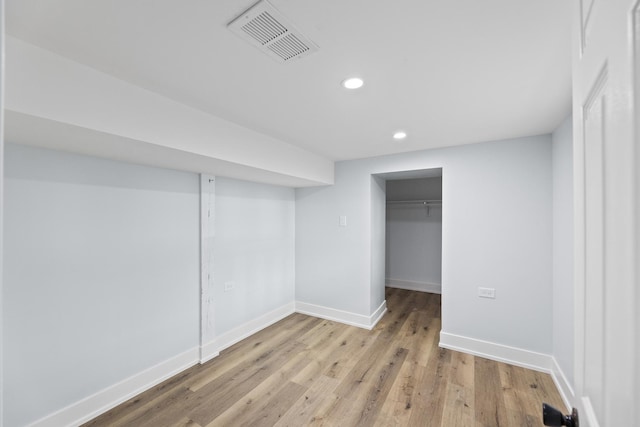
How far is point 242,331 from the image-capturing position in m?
3.19

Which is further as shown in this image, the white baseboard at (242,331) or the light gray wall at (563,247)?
the white baseboard at (242,331)

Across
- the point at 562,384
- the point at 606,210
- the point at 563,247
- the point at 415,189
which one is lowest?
the point at 562,384

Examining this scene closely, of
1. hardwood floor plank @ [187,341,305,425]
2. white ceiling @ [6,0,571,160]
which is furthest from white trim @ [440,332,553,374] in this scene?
white ceiling @ [6,0,571,160]

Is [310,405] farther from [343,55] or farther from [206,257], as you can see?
[343,55]

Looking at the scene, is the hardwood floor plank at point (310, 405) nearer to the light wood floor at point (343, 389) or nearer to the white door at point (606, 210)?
the light wood floor at point (343, 389)

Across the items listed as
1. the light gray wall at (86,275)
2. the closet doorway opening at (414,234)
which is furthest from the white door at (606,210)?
the closet doorway opening at (414,234)

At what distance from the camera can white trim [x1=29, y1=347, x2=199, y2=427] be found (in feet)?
6.05

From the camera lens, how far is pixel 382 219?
394 centimetres

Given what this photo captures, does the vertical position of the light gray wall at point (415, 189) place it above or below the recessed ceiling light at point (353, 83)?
below

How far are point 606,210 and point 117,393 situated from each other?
9.79 feet

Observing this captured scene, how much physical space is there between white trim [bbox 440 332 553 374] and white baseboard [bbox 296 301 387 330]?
0.86 m

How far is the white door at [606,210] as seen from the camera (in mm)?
467

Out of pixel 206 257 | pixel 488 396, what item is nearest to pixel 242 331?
pixel 206 257

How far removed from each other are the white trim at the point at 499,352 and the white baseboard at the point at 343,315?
86 centimetres
